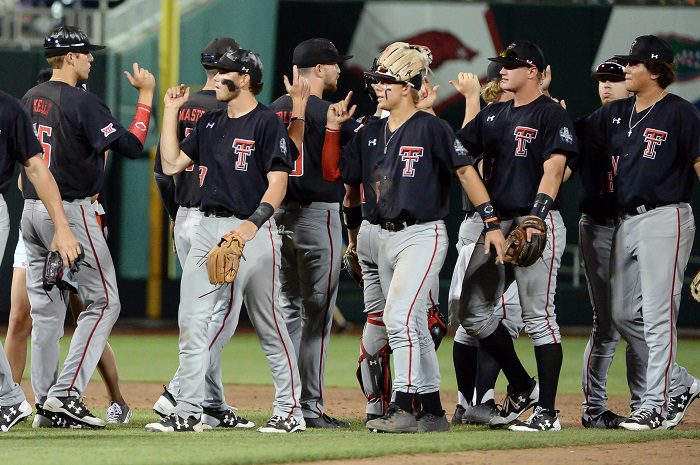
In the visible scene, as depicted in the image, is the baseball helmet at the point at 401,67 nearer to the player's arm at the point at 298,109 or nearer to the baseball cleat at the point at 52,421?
the player's arm at the point at 298,109

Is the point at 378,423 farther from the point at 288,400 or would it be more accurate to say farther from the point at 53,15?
the point at 53,15

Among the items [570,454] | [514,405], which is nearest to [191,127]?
[514,405]

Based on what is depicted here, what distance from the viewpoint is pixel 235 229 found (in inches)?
238

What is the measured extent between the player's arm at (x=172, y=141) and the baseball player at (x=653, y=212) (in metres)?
2.45

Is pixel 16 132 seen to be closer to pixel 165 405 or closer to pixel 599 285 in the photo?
pixel 165 405

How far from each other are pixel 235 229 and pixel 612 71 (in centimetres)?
272

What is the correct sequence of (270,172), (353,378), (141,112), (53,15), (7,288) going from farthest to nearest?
(53,15), (7,288), (353,378), (141,112), (270,172)

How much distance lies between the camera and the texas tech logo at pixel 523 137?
6.55 meters

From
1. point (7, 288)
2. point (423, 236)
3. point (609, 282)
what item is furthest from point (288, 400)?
point (7, 288)

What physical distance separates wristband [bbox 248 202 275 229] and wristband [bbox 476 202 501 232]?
3.70ft

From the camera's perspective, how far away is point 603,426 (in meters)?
6.81

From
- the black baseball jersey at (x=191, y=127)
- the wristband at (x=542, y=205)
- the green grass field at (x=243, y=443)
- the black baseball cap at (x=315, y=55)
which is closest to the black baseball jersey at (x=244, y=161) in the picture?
the black baseball jersey at (x=191, y=127)

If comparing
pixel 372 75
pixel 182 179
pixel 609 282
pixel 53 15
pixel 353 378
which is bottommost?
pixel 353 378

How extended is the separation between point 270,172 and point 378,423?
4.72ft
